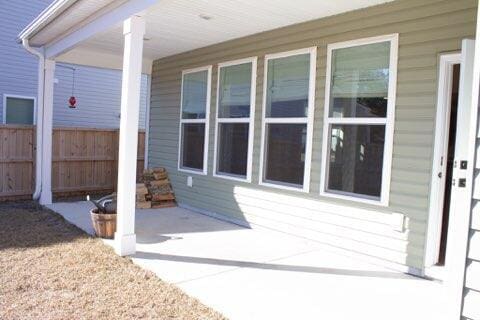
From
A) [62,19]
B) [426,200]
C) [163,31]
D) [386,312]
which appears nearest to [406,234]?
[426,200]

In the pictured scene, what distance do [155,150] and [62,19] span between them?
3.20 metres

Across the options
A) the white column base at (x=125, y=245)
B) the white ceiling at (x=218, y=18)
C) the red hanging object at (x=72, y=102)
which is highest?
the white ceiling at (x=218, y=18)

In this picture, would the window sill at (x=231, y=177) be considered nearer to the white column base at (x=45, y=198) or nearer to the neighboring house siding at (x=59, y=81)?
the white column base at (x=45, y=198)

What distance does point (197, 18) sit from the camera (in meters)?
5.26

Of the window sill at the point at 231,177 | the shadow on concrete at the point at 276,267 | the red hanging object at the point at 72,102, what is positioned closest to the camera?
the shadow on concrete at the point at 276,267

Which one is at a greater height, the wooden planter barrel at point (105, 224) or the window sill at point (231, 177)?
the window sill at point (231, 177)

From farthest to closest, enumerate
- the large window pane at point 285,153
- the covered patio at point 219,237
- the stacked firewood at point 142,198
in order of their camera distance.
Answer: the stacked firewood at point 142,198, the large window pane at point 285,153, the covered patio at point 219,237

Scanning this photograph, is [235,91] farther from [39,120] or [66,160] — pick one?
[66,160]

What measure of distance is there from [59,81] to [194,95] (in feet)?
19.4

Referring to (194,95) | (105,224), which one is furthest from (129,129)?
(194,95)

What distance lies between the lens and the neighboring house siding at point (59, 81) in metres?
10.6

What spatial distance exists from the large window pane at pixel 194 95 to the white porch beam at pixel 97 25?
1.96m

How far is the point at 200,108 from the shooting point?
718 cm

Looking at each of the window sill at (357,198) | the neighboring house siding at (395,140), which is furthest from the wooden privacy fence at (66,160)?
the window sill at (357,198)
